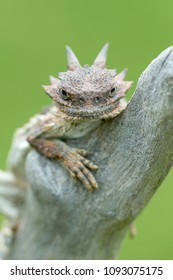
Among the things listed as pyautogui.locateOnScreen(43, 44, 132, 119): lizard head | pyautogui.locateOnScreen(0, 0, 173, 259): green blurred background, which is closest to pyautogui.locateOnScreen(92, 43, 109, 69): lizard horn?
pyautogui.locateOnScreen(43, 44, 132, 119): lizard head

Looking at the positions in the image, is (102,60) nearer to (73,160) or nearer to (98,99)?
(98,99)

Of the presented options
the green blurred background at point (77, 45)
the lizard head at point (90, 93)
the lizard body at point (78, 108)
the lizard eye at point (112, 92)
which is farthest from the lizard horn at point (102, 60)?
the green blurred background at point (77, 45)

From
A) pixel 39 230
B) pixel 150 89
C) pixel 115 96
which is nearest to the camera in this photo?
pixel 150 89

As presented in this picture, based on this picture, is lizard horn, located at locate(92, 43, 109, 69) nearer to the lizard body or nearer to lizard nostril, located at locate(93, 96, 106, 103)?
the lizard body

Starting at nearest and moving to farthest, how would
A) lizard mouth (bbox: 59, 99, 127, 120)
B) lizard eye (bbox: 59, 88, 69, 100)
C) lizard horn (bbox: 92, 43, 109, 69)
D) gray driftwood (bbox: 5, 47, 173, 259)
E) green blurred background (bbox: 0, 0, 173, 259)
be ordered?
gray driftwood (bbox: 5, 47, 173, 259), lizard mouth (bbox: 59, 99, 127, 120), lizard eye (bbox: 59, 88, 69, 100), lizard horn (bbox: 92, 43, 109, 69), green blurred background (bbox: 0, 0, 173, 259)

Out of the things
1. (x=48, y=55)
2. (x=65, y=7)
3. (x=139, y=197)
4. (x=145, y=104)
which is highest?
(x=65, y=7)

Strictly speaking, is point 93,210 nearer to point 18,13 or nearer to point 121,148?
point 121,148

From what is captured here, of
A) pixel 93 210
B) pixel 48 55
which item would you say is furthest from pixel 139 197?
pixel 48 55

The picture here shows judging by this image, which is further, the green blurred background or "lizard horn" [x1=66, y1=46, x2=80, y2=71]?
the green blurred background
